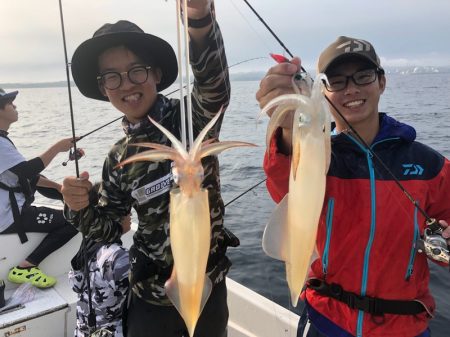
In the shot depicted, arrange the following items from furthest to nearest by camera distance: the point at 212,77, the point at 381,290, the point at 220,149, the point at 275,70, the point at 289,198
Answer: the point at 381,290
the point at 212,77
the point at 275,70
the point at 289,198
the point at 220,149

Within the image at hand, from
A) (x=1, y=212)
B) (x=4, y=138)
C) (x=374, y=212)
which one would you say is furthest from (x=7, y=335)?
(x=374, y=212)

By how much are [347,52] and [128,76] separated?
1.31 metres

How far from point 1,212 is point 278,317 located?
13.3 ft

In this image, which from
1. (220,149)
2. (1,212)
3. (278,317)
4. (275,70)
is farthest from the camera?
(1,212)

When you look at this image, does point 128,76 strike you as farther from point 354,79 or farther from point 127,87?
point 354,79

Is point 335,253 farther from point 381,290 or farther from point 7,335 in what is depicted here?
point 7,335

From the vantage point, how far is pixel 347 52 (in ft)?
8.18

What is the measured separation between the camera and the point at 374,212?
2.53 metres

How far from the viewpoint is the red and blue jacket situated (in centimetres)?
250

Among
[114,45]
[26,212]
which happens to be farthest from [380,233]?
[26,212]

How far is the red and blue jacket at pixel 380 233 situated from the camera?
2500 millimetres

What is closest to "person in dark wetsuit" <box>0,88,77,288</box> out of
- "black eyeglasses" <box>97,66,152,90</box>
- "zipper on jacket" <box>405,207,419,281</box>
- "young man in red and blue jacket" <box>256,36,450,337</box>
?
"black eyeglasses" <box>97,66,152,90</box>

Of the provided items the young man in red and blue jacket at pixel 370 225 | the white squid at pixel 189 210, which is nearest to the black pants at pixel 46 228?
the young man in red and blue jacket at pixel 370 225

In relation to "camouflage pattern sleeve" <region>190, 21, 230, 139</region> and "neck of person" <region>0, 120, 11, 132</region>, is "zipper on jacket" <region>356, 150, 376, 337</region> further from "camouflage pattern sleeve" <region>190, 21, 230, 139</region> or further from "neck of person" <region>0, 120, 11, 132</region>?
"neck of person" <region>0, 120, 11, 132</region>
